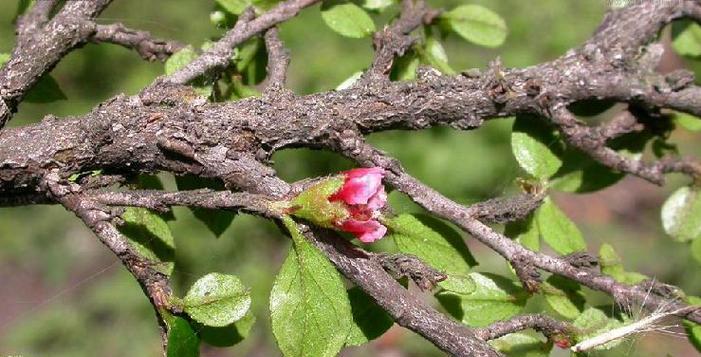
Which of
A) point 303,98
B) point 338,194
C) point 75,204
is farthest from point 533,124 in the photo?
point 75,204

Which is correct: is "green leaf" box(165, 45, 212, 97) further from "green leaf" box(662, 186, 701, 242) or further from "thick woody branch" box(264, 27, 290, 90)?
"green leaf" box(662, 186, 701, 242)

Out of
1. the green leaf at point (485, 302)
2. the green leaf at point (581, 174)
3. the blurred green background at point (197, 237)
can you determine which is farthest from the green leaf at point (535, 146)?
the blurred green background at point (197, 237)

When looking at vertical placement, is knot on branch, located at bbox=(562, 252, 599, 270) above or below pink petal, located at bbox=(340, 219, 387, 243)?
below

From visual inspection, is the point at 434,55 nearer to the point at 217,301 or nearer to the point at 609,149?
the point at 609,149

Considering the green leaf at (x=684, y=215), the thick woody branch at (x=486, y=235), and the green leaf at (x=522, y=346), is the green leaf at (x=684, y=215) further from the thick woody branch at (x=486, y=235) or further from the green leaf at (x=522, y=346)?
the green leaf at (x=522, y=346)

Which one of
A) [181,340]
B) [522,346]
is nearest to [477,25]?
[522,346]

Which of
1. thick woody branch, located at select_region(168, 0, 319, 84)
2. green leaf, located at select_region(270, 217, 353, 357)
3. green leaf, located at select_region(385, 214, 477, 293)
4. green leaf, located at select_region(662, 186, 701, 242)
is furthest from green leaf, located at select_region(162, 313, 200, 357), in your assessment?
green leaf, located at select_region(662, 186, 701, 242)
